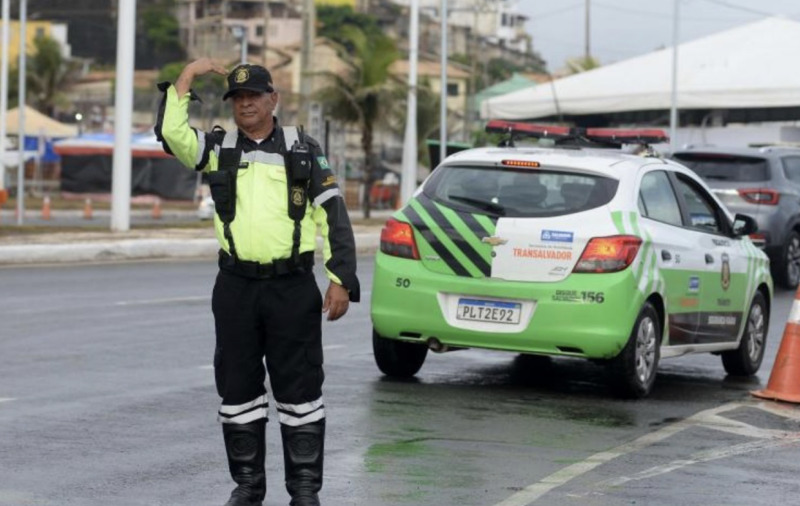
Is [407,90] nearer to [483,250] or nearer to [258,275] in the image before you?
[483,250]

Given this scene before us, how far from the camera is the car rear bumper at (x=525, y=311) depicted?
1075 centimetres

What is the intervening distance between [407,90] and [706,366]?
2806 cm

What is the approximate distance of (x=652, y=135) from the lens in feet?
43.1

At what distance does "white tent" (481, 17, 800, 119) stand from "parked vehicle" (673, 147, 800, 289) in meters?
12.2

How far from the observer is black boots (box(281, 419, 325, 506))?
22.7ft

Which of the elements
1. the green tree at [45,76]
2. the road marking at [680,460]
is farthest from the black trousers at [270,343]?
the green tree at [45,76]

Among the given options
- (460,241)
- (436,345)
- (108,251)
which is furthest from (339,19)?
(460,241)

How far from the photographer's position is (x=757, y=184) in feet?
71.3

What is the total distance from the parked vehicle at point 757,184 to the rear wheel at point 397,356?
33.6ft

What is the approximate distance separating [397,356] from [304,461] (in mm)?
4781

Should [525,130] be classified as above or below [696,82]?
below

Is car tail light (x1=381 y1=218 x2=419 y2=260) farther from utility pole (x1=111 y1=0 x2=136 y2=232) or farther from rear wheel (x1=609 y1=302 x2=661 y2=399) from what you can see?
utility pole (x1=111 y1=0 x2=136 y2=232)

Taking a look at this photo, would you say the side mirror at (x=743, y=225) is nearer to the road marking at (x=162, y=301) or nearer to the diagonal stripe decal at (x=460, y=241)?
the diagonal stripe decal at (x=460, y=241)

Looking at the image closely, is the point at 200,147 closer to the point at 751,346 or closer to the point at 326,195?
the point at 326,195
